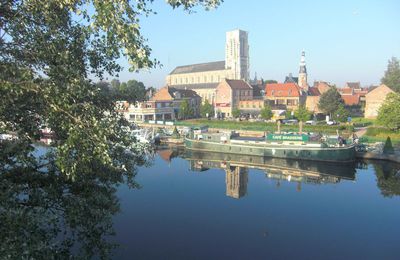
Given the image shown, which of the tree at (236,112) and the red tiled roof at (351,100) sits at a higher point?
the red tiled roof at (351,100)

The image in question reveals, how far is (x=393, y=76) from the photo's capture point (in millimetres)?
103688

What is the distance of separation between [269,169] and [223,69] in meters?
89.4

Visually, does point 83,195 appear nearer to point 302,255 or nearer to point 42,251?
point 42,251

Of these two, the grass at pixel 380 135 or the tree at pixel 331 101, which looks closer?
the grass at pixel 380 135

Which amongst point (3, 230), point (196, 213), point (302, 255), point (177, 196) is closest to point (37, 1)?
point (3, 230)

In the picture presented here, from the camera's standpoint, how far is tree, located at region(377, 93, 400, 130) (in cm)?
5081

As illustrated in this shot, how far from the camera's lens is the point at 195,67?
138 m

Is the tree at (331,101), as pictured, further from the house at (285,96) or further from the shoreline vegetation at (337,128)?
the house at (285,96)

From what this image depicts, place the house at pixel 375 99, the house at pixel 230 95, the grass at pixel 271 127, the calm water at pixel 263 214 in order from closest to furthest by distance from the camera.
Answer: the calm water at pixel 263 214, the grass at pixel 271 127, the house at pixel 375 99, the house at pixel 230 95

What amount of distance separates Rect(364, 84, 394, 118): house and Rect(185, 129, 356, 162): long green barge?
31155 mm

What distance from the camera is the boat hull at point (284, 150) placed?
45281mm

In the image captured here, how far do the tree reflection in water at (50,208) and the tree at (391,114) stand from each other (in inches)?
1968

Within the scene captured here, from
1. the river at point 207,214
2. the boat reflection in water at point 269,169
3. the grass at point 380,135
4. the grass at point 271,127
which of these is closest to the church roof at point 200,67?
the grass at point 271,127

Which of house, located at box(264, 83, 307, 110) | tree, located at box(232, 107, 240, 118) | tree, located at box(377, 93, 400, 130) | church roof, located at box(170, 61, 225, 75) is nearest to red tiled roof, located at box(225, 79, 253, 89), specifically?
house, located at box(264, 83, 307, 110)
